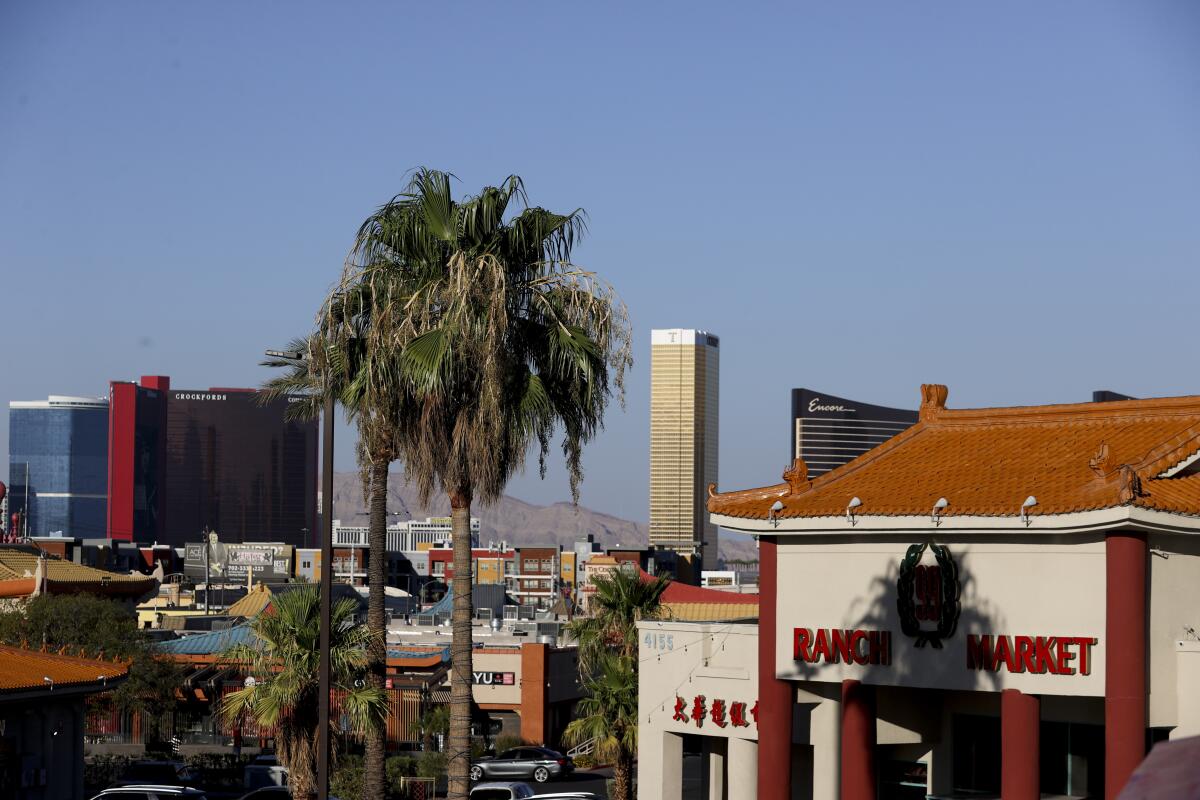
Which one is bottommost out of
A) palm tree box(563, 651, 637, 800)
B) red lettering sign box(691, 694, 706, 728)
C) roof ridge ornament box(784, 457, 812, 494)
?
palm tree box(563, 651, 637, 800)

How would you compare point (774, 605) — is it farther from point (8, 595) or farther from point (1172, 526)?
point (8, 595)

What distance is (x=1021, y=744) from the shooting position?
27547 mm

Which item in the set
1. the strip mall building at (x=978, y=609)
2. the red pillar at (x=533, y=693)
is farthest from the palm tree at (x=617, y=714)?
the red pillar at (x=533, y=693)

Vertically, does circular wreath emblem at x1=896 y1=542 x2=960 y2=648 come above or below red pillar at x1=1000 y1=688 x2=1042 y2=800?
above

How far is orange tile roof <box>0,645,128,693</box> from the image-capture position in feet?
143

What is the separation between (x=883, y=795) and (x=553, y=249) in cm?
1359

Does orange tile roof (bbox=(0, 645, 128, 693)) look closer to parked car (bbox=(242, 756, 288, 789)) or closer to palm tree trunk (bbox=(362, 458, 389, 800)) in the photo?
parked car (bbox=(242, 756, 288, 789))

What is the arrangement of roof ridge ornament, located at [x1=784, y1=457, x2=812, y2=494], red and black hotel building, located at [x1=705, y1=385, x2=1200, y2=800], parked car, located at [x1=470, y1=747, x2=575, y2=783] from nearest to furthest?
red and black hotel building, located at [x1=705, y1=385, x2=1200, y2=800] < roof ridge ornament, located at [x1=784, y1=457, x2=812, y2=494] < parked car, located at [x1=470, y1=747, x2=575, y2=783]

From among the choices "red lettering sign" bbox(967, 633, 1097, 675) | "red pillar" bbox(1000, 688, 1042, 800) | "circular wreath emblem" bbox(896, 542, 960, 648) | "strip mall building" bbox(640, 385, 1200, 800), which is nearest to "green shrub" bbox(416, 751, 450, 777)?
"strip mall building" bbox(640, 385, 1200, 800)

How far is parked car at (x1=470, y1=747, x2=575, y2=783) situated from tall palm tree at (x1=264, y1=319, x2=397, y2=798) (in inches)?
1029

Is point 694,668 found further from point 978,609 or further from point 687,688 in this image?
point 978,609

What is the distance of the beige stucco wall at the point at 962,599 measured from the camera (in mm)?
27125

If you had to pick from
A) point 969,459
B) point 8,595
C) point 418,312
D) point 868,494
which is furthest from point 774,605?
point 8,595

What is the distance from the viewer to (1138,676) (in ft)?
85.5
